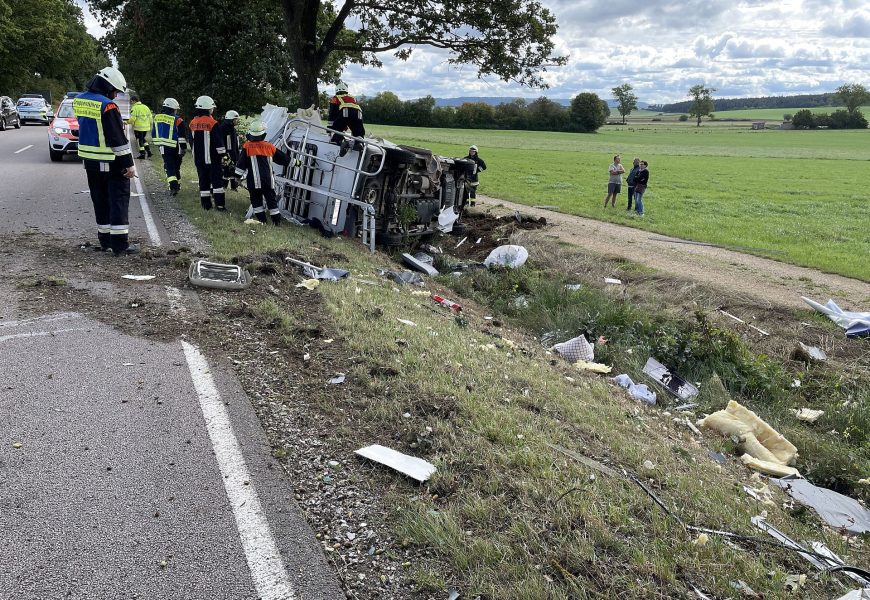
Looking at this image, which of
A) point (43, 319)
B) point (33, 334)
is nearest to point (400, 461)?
point (33, 334)

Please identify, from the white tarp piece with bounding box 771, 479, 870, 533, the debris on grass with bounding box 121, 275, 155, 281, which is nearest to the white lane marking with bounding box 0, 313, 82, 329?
the debris on grass with bounding box 121, 275, 155, 281

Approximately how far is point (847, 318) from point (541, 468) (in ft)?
20.8

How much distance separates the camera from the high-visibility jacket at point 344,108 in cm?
1080

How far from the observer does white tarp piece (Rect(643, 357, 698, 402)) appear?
6250mm

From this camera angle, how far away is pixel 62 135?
17.7 metres

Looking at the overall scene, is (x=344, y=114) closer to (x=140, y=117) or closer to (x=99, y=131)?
(x=99, y=131)

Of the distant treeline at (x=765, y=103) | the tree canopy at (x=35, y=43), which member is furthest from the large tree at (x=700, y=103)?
the tree canopy at (x=35, y=43)

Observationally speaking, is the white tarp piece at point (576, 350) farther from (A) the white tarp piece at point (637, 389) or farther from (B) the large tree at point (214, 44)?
(B) the large tree at point (214, 44)

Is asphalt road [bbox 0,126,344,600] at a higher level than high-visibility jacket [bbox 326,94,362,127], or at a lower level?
lower

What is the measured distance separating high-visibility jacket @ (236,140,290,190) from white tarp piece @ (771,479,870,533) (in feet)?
25.1

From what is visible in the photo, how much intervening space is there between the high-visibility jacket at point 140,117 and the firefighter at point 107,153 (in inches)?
492

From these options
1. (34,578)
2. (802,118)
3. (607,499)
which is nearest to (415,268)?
(607,499)

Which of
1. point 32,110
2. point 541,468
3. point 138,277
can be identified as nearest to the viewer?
point 541,468

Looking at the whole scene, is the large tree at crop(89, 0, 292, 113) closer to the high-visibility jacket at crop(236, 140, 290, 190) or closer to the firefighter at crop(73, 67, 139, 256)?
the high-visibility jacket at crop(236, 140, 290, 190)
